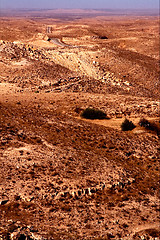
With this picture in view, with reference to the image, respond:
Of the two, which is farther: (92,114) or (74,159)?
(92,114)

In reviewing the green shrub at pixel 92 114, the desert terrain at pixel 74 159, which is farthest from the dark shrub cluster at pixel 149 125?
the green shrub at pixel 92 114

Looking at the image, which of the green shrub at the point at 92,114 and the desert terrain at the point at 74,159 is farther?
the green shrub at the point at 92,114

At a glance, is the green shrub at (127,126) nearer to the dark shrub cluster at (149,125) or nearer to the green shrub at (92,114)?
the dark shrub cluster at (149,125)

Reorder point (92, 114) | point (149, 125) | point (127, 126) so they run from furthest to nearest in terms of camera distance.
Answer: point (92, 114) < point (149, 125) < point (127, 126)

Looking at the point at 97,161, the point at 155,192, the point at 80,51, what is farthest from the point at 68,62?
the point at 155,192

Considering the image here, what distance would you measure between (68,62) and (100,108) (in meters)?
12.4

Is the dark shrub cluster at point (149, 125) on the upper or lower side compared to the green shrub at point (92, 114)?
lower

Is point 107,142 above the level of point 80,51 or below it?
below

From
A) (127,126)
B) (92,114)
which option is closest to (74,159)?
(127,126)

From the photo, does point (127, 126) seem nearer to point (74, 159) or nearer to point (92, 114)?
point (92, 114)

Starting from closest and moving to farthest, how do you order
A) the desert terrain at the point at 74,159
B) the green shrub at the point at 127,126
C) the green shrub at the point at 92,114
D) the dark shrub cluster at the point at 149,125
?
the desert terrain at the point at 74,159
the green shrub at the point at 127,126
the dark shrub cluster at the point at 149,125
the green shrub at the point at 92,114

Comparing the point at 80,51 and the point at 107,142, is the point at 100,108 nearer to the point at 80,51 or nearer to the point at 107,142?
the point at 107,142

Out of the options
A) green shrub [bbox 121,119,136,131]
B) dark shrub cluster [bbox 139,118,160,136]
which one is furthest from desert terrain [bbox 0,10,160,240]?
green shrub [bbox 121,119,136,131]

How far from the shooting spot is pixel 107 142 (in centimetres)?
1630
